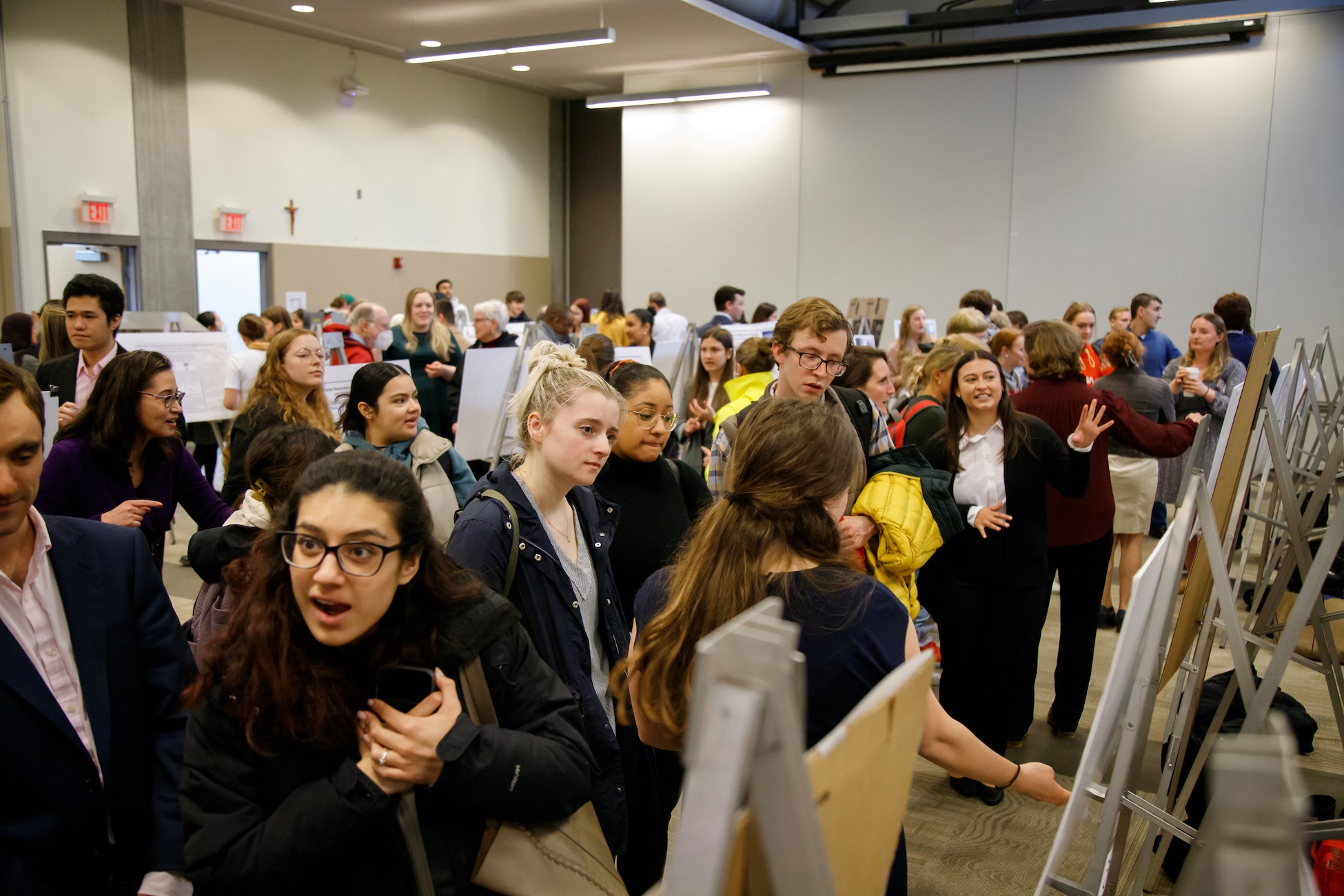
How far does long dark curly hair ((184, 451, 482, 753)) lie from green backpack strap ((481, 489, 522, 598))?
426 millimetres

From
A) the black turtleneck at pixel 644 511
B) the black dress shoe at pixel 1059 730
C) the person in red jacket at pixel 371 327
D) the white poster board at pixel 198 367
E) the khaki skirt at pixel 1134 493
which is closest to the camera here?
the black turtleneck at pixel 644 511

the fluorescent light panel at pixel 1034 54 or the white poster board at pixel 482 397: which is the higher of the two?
the fluorescent light panel at pixel 1034 54

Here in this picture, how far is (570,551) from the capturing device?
221cm

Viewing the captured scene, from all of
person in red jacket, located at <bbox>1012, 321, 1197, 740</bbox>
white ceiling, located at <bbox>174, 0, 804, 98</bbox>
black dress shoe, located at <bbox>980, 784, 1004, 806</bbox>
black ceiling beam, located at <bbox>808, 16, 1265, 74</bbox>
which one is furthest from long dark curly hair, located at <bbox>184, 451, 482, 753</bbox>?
black ceiling beam, located at <bbox>808, 16, 1265, 74</bbox>

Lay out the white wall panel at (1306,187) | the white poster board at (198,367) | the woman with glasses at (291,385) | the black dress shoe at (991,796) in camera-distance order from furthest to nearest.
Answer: the white wall panel at (1306,187), the white poster board at (198,367), the woman with glasses at (291,385), the black dress shoe at (991,796)

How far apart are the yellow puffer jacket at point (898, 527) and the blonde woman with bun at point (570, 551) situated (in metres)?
0.99

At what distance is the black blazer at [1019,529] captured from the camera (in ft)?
11.2

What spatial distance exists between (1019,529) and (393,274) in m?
11.8

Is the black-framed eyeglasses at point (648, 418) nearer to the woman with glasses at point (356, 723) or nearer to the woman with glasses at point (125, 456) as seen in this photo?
the woman with glasses at point (356, 723)

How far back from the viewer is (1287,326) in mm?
10336

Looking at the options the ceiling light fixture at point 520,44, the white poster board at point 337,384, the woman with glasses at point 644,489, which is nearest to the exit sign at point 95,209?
the ceiling light fixture at point 520,44

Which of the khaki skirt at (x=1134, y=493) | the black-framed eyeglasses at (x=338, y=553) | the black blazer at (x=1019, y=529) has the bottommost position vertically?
the khaki skirt at (x=1134, y=493)

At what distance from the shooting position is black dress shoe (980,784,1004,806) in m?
3.58

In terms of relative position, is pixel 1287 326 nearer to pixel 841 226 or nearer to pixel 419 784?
pixel 841 226
